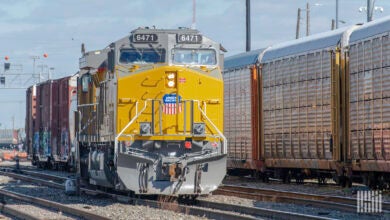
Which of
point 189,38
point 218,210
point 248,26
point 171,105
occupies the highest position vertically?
point 248,26

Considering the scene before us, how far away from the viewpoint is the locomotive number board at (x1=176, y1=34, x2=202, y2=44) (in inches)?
792

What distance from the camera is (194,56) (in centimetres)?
2028

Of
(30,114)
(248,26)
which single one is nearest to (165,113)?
(248,26)

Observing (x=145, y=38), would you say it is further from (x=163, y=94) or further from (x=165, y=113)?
(x=165, y=113)

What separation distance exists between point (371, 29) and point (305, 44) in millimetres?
3621

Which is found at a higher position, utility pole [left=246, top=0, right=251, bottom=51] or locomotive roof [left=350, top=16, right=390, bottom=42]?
utility pole [left=246, top=0, right=251, bottom=51]

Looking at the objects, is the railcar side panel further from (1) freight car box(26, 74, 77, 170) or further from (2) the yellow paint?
(1) freight car box(26, 74, 77, 170)

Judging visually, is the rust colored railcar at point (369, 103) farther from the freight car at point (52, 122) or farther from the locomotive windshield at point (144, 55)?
the freight car at point (52, 122)

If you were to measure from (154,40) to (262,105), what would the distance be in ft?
25.5

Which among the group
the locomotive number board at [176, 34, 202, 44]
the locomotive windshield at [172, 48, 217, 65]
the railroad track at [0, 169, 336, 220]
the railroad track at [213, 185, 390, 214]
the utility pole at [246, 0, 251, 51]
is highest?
the utility pole at [246, 0, 251, 51]

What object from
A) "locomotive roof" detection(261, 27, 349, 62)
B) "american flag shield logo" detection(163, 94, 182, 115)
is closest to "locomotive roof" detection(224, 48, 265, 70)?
"locomotive roof" detection(261, 27, 349, 62)

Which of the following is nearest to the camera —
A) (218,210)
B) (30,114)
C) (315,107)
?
(218,210)

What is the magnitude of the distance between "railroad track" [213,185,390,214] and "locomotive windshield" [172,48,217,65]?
339 cm

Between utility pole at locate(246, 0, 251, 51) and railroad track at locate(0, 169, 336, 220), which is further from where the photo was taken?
utility pole at locate(246, 0, 251, 51)
